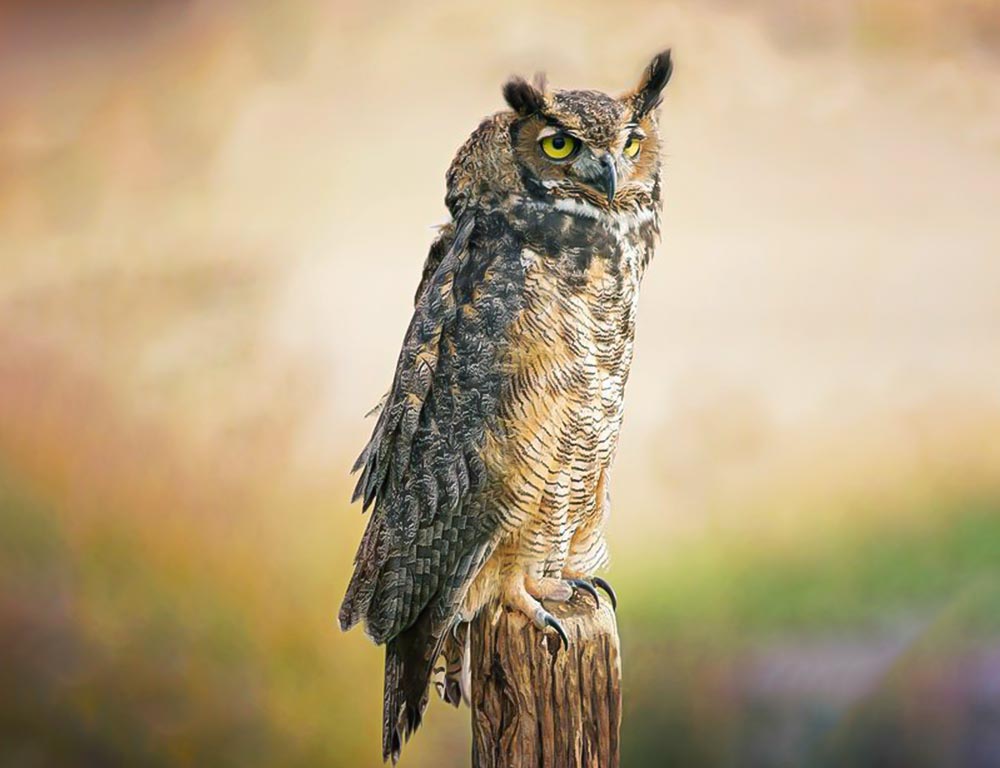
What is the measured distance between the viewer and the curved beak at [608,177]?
1562 millimetres

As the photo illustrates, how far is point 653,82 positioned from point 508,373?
19.2 inches

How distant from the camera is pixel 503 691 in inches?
70.7

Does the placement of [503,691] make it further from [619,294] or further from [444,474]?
[619,294]

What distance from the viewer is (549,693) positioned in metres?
1.76

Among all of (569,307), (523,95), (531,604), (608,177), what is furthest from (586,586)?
(523,95)

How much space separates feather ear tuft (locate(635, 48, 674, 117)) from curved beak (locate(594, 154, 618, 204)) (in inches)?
5.5

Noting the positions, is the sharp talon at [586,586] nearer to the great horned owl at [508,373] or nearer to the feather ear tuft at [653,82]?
the great horned owl at [508,373]

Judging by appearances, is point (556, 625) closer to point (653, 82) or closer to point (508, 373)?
point (508, 373)

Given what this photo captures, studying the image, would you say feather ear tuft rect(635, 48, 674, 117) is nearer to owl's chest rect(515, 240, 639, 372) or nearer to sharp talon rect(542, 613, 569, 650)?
owl's chest rect(515, 240, 639, 372)

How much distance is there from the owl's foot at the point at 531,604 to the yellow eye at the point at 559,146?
2.20ft

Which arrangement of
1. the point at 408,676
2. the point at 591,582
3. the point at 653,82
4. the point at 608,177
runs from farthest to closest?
the point at 591,582
the point at 408,676
the point at 653,82
the point at 608,177

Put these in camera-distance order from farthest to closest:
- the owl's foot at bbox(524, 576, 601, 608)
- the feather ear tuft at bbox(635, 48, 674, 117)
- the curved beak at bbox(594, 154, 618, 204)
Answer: the owl's foot at bbox(524, 576, 601, 608), the feather ear tuft at bbox(635, 48, 674, 117), the curved beak at bbox(594, 154, 618, 204)

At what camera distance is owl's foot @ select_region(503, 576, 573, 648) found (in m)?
1.75

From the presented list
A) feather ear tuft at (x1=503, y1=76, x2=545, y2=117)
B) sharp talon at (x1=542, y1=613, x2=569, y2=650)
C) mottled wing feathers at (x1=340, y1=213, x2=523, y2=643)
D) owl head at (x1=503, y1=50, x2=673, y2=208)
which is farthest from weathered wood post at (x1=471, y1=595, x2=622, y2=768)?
feather ear tuft at (x1=503, y1=76, x2=545, y2=117)
